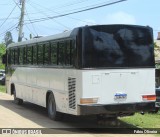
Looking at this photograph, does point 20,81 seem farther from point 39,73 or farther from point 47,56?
point 47,56

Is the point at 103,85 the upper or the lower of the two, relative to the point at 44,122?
upper

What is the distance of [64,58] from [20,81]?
21.9 feet

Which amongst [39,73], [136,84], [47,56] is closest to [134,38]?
[136,84]

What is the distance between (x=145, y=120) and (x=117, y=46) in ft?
11.2

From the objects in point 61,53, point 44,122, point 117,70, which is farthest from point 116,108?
point 44,122

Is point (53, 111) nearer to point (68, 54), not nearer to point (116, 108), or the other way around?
point (68, 54)

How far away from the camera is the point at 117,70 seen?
13.0 meters

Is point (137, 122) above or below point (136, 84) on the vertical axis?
below

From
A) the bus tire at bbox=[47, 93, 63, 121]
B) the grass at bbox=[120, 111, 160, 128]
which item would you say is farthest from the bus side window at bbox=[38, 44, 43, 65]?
the grass at bbox=[120, 111, 160, 128]

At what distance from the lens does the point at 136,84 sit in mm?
13227

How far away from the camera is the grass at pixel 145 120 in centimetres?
1406

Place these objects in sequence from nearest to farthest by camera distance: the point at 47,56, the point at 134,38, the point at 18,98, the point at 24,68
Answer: the point at 134,38
the point at 47,56
the point at 24,68
the point at 18,98

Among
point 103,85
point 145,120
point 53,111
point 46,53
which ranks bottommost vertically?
point 145,120

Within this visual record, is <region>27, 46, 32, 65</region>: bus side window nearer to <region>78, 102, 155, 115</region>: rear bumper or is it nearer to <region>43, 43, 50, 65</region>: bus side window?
<region>43, 43, 50, 65</region>: bus side window
